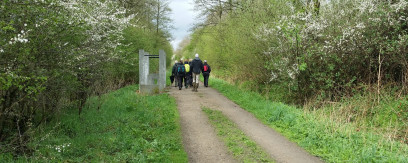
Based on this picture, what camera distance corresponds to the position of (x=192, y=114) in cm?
928

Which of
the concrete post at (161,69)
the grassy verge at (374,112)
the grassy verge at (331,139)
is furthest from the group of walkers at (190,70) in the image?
the grassy verge at (374,112)

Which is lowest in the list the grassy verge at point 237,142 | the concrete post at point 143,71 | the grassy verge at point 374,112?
the grassy verge at point 237,142

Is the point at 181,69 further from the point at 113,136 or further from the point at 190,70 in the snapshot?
the point at 113,136

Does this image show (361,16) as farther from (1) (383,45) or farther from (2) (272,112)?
(2) (272,112)

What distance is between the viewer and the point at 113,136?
6633 millimetres

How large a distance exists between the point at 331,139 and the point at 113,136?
5.10 metres

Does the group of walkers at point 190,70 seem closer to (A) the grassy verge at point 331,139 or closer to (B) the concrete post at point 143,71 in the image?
(B) the concrete post at point 143,71

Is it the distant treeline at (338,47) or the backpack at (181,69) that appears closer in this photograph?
the distant treeline at (338,47)

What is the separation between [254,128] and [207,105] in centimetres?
339

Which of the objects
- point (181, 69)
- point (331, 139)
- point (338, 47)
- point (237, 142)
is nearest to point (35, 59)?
point (237, 142)

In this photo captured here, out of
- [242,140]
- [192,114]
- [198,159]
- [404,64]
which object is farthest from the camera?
[192,114]

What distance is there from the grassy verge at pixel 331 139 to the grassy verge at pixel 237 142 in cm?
110

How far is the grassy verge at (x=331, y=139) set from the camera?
17.1ft

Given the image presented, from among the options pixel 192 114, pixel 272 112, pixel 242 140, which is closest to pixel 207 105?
pixel 192 114
